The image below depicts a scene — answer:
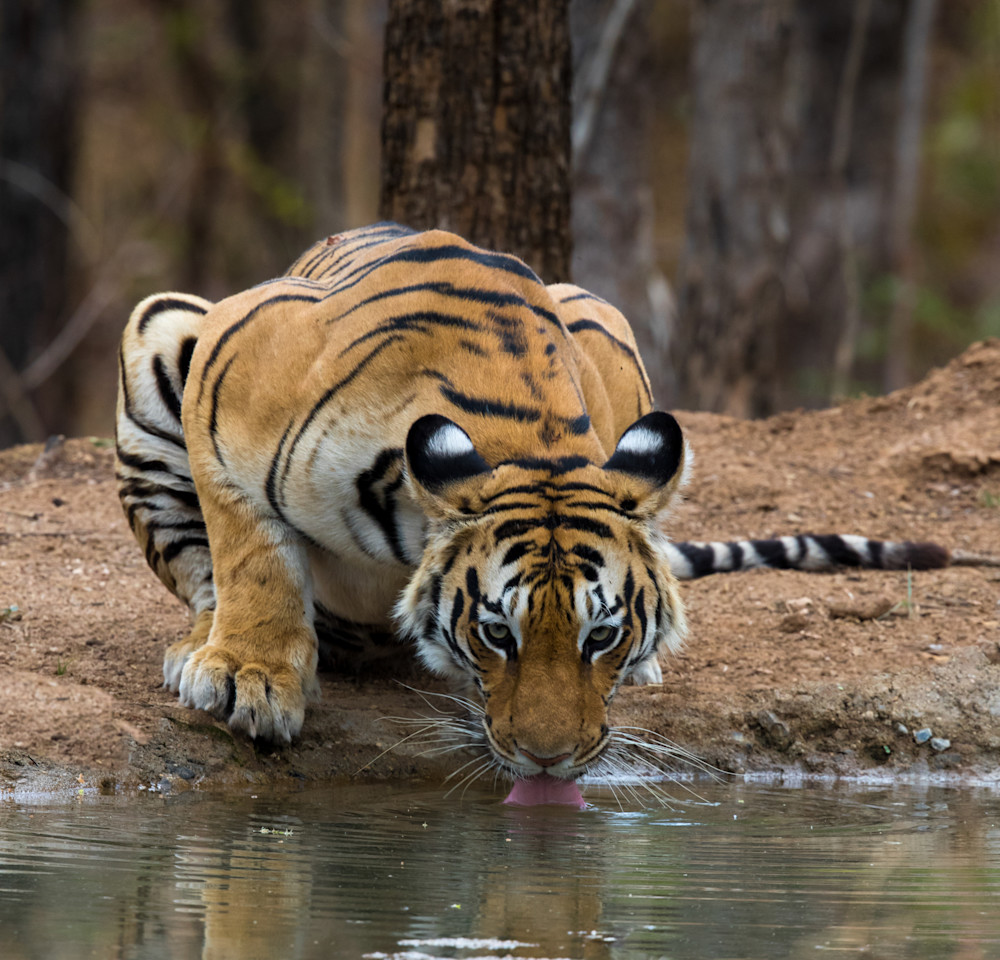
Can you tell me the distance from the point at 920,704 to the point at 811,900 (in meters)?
2.05

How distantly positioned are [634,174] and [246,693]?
8682 millimetres

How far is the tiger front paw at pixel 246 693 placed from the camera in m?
4.28

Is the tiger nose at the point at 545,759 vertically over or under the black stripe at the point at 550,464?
under

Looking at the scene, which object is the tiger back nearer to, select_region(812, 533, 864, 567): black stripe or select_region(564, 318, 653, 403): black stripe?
select_region(564, 318, 653, 403): black stripe

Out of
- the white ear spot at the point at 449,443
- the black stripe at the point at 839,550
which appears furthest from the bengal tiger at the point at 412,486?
the black stripe at the point at 839,550

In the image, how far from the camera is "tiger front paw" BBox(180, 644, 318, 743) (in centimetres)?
428

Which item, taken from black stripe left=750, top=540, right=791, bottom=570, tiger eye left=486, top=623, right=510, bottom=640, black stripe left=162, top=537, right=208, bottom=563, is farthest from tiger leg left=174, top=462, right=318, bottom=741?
black stripe left=750, top=540, right=791, bottom=570

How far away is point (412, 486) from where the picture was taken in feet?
12.4

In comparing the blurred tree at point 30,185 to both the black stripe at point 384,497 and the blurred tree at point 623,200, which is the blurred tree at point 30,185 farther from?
the black stripe at point 384,497

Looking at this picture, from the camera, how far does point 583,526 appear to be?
3.62 metres

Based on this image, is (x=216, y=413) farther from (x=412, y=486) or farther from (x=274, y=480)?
(x=412, y=486)

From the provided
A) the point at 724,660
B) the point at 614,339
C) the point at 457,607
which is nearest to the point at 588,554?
the point at 457,607

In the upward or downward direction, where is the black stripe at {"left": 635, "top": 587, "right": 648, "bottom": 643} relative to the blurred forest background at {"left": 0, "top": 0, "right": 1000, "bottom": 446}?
downward

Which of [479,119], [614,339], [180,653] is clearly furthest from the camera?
[479,119]
